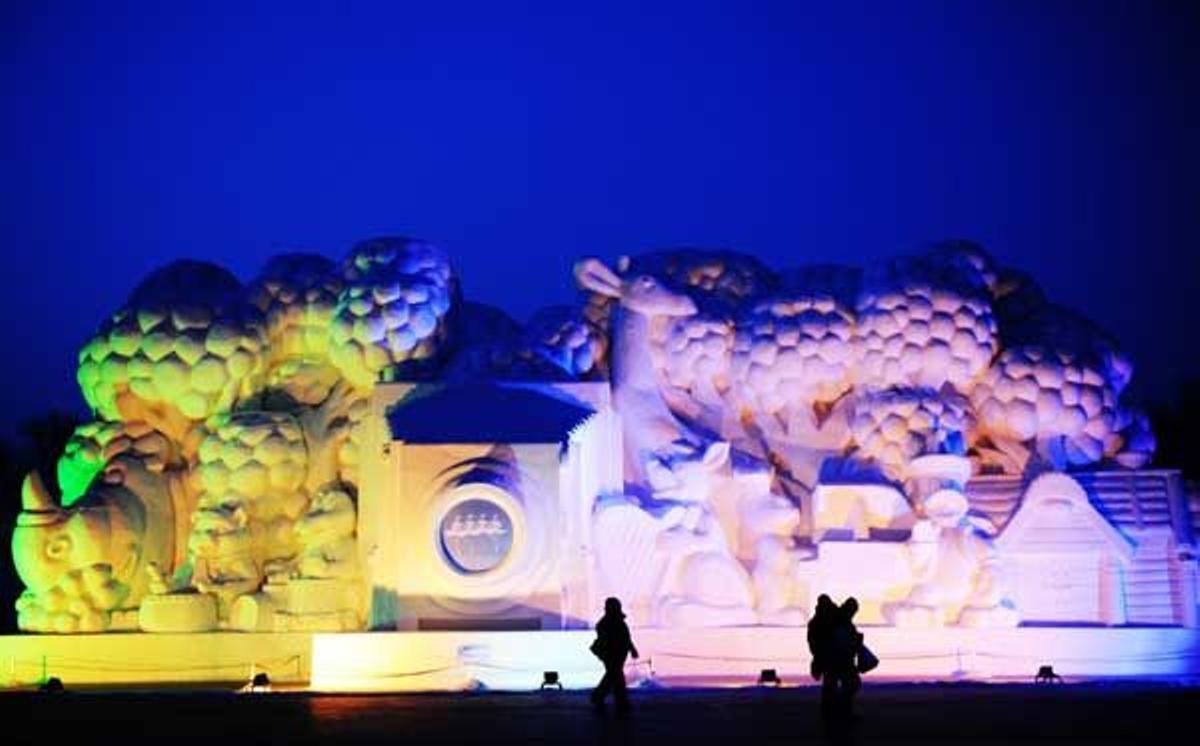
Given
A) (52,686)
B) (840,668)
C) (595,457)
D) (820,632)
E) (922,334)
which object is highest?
(922,334)

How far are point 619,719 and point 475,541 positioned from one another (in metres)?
7.95

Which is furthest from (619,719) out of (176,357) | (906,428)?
(176,357)

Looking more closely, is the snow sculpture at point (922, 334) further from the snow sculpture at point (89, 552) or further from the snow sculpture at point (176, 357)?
the snow sculpture at point (89, 552)

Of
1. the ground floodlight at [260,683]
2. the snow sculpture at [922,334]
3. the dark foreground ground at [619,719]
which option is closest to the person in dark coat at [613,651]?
the dark foreground ground at [619,719]

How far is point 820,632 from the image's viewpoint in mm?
9242

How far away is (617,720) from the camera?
941 centimetres

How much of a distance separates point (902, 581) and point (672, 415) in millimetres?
4566

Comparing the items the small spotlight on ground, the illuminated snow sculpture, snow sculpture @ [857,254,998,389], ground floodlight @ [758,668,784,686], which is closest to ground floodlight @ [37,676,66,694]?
the illuminated snow sculpture

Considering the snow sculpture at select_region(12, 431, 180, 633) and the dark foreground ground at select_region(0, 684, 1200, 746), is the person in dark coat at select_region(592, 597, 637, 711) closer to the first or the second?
the dark foreground ground at select_region(0, 684, 1200, 746)

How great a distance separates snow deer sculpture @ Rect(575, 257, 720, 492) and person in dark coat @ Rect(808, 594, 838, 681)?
9372 mm

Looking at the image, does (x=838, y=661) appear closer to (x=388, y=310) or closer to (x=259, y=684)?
(x=259, y=684)

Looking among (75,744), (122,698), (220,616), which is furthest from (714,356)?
(75,744)

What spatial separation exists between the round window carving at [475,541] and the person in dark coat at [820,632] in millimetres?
8341

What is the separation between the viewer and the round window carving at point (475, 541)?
1717cm
